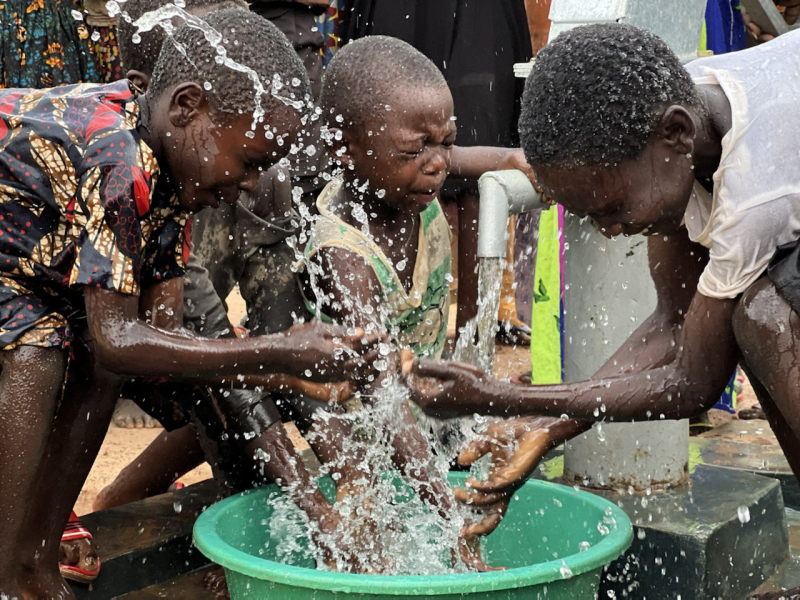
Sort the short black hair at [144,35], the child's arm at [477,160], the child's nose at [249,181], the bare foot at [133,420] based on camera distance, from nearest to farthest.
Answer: the child's nose at [249,181] < the short black hair at [144,35] < the child's arm at [477,160] < the bare foot at [133,420]

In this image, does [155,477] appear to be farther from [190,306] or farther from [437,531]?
[437,531]

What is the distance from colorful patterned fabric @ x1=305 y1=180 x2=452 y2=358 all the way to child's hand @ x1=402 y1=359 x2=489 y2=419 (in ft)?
2.74

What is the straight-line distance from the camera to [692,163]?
81.1 inches

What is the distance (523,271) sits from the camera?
727cm

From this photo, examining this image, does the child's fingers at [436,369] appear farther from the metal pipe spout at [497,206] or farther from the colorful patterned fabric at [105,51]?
the colorful patterned fabric at [105,51]

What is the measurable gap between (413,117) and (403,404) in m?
0.84

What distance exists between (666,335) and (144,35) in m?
1.70

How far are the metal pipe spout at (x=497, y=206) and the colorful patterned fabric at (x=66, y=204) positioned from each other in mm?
757

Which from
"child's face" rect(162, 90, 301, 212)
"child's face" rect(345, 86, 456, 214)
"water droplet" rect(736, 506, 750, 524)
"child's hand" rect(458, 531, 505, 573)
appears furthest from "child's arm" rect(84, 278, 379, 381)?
"water droplet" rect(736, 506, 750, 524)

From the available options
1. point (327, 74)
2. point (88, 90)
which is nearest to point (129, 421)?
point (327, 74)

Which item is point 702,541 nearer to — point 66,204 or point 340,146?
point 340,146

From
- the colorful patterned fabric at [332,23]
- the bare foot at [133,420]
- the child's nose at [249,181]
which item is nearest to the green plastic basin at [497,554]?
the child's nose at [249,181]

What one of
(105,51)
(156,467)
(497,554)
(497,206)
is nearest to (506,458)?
(497,554)

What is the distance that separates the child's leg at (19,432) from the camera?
2.34m
